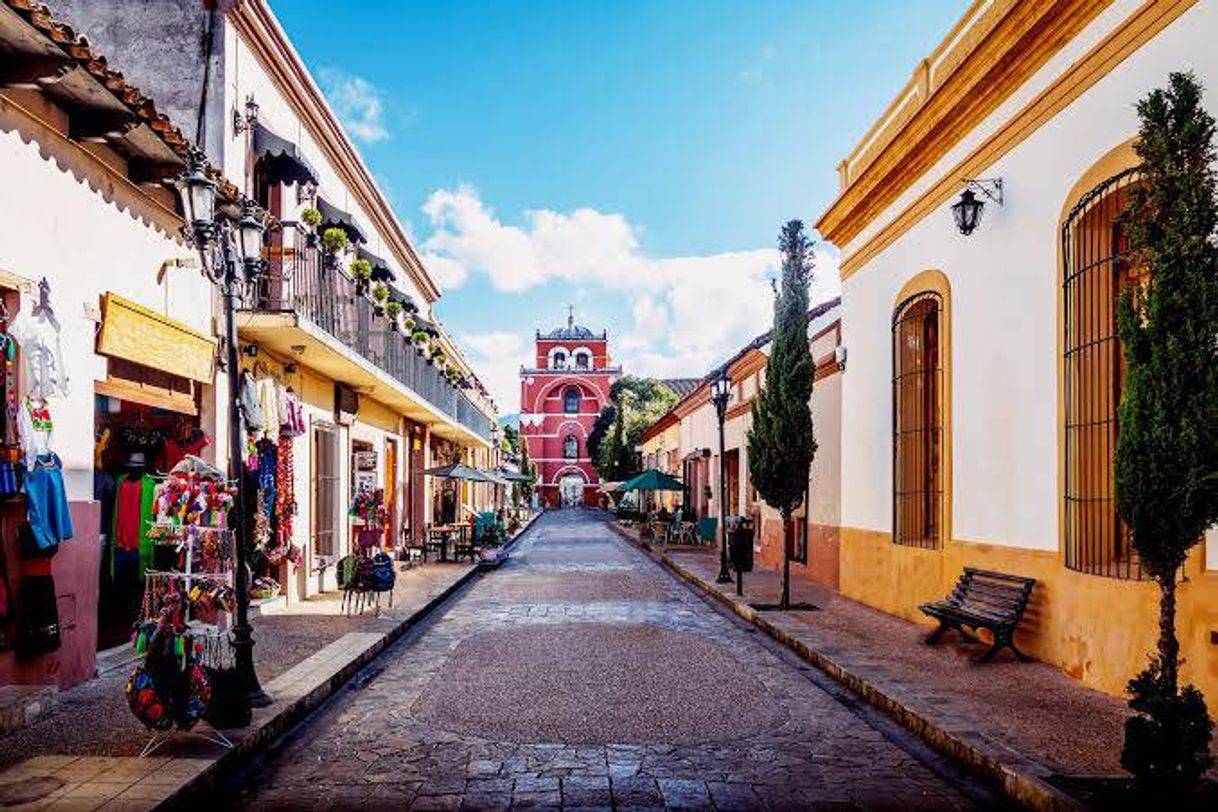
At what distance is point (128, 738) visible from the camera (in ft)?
20.0

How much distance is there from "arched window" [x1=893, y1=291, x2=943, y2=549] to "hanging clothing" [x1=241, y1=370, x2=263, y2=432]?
24.9ft

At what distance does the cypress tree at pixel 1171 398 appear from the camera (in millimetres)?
4891

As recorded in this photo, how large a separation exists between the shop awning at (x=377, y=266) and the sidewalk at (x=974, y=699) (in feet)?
31.5

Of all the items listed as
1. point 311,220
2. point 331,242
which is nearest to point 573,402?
point 331,242

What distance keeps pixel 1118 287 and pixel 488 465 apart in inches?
1794

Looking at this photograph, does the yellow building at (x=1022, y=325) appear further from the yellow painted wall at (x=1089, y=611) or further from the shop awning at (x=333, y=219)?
the shop awning at (x=333, y=219)

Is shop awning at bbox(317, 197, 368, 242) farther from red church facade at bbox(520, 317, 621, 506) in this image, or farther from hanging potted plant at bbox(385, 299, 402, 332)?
red church facade at bbox(520, 317, 621, 506)

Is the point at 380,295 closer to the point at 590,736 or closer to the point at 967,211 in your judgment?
the point at 967,211

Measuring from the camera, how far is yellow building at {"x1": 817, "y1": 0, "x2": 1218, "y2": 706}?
297 inches

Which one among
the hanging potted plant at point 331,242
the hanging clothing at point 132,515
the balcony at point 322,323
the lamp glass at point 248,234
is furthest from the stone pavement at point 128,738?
the hanging potted plant at point 331,242

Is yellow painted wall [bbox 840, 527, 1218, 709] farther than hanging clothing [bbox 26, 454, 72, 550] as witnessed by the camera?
No

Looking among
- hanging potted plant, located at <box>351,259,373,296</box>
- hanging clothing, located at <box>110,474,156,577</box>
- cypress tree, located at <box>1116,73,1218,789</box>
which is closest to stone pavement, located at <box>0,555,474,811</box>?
hanging clothing, located at <box>110,474,156,577</box>

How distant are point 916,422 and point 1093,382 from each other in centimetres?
407

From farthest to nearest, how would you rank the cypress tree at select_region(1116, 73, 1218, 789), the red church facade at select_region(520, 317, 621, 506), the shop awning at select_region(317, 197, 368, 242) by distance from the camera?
the red church facade at select_region(520, 317, 621, 506) < the shop awning at select_region(317, 197, 368, 242) < the cypress tree at select_region(1116, 73, 1218, 789)
